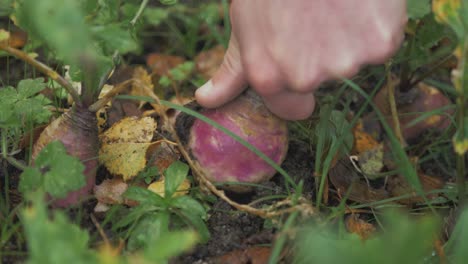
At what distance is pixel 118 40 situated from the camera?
1147 millimetres

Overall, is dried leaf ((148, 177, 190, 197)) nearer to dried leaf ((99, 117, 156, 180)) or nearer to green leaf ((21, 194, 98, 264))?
dried leaf ((99, 117, 156, 180))

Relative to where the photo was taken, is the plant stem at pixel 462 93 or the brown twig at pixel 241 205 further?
the brown twig at pixel 241 205

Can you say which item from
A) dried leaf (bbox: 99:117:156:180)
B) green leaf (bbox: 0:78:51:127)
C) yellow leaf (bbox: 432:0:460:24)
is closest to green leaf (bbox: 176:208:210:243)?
dried leaf (bbox: 99:117:156:180)

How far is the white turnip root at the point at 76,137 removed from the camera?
141cm

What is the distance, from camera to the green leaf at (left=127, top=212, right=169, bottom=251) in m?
1.29

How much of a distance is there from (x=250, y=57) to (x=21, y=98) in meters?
0.62

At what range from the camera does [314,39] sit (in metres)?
1.19

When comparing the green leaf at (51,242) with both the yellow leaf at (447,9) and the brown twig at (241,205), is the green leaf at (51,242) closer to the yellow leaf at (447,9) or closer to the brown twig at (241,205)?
the brown twig at (241,205)

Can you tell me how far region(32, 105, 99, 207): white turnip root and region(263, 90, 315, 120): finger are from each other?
0.46m

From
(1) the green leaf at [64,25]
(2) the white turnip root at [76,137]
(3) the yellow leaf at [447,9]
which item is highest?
(1) the green leaf at [64,25]

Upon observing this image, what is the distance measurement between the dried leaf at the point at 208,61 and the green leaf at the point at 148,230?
830 millimetres

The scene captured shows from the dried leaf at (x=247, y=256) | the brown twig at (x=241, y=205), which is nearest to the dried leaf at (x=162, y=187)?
the brown twig at (x=241, y=205)

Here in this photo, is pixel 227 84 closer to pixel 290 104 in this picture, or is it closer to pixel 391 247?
pixel 290 104

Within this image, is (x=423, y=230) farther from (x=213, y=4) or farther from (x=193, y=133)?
(x=213, y=4)
